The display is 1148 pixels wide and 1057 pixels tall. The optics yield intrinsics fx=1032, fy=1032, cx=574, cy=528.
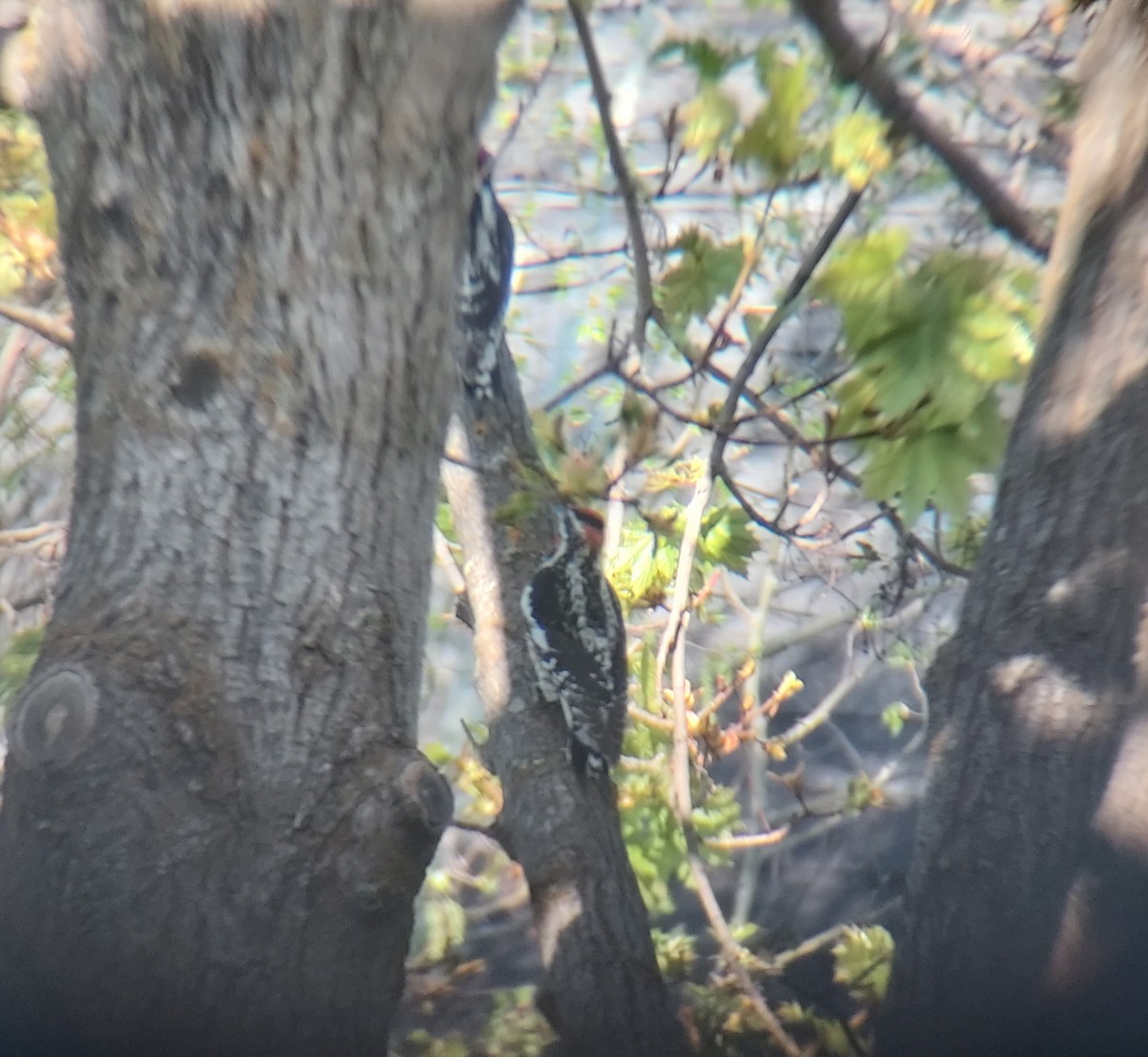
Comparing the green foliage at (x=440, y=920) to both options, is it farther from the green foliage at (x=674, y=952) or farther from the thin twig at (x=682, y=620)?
the thin twig at (x=682, y=620)

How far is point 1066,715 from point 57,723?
2.93 feet

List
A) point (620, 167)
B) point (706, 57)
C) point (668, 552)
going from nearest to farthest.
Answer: point (706, 57)
point (620, 167)
point (668, 552)

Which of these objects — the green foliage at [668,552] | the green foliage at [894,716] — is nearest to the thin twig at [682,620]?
the green foliage at [668,552]

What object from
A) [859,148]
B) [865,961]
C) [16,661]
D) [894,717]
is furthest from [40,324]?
[894,717]

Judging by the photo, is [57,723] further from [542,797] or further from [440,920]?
[440,920]

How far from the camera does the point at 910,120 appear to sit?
1.05 m

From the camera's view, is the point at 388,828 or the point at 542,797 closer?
the point at 388,828

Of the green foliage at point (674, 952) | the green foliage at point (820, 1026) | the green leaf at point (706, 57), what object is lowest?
the green foliage at point (820, 1026)

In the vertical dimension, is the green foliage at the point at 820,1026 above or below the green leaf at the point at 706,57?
below

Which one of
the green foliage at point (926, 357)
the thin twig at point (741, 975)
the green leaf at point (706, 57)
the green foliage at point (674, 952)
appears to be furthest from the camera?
the green foliage at point (674, 952)

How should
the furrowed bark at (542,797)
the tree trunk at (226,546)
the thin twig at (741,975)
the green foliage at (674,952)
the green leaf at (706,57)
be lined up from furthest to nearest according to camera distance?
1. the green foliage at (674,952)
2. the furrowed bark at (542,797)
3. the thin twig at (741,975)
4. the green leaf at (706,57)
5. the tree trunk at (226,546)

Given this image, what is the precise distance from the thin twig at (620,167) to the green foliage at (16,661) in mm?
983

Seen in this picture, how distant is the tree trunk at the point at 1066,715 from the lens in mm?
970

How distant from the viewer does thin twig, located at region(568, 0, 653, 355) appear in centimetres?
114
